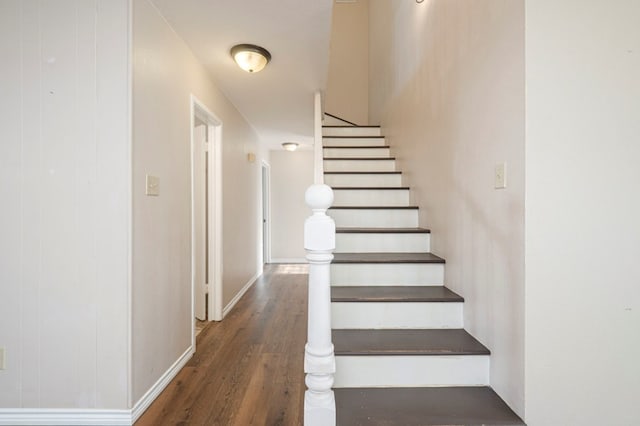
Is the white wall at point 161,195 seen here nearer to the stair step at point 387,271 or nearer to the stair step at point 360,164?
the stair step at point 387,271

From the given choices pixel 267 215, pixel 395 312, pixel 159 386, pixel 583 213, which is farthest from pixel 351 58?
pixel 159 386

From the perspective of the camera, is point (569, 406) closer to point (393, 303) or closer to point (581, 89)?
point (393, 303)

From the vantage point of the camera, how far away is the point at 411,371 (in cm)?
170

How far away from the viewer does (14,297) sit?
68.9 inches

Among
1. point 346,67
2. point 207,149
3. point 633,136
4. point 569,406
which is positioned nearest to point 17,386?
point 207,149

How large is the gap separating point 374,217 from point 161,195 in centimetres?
164

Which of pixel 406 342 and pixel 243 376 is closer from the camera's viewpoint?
pixel 406 342

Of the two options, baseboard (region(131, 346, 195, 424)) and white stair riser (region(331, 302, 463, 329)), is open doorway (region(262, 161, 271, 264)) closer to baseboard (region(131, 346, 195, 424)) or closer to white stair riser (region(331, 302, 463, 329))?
baseboard (region(131, 346, 195, 424))

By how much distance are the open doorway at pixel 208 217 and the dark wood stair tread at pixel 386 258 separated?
1.51m

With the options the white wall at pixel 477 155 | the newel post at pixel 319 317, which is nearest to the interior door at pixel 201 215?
the white wall at pixel 477 155

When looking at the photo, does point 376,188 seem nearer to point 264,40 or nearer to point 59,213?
point 264,40

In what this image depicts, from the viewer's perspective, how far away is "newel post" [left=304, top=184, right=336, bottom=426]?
3.85ft

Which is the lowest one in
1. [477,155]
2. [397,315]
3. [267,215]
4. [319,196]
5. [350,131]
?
[397,315]

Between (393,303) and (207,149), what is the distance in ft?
8.03
